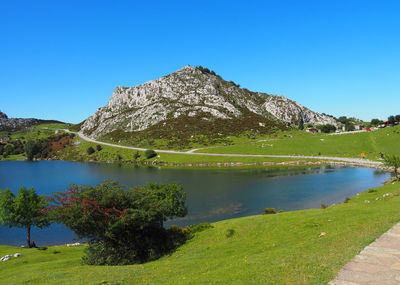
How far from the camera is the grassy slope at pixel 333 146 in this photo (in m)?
150

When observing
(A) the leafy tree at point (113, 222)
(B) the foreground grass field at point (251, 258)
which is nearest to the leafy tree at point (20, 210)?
(B) the foreground grass field at point (251, 258)

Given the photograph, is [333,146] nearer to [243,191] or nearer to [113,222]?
[243,191]

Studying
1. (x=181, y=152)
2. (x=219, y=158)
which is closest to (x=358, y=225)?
(x=219, y=158)

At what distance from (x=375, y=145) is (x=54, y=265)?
7201 inches

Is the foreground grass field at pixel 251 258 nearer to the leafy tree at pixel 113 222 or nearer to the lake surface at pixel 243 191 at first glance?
the leafy tree at pixel 113 222

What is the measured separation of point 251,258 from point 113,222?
52.5ft

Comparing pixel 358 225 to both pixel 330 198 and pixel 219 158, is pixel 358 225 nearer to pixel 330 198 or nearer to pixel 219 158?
pixel 330 198

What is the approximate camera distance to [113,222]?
2653 cm

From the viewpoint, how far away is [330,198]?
6694cm

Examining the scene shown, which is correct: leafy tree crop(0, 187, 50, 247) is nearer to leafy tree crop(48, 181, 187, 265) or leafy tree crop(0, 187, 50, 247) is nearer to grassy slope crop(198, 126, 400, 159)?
leafy tree crop(48, 181, 187, 265)

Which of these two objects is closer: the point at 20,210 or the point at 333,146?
the point at 20,210

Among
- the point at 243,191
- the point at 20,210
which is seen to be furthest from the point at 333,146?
the point at 20,210

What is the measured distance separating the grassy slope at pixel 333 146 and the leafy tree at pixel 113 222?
447 ft

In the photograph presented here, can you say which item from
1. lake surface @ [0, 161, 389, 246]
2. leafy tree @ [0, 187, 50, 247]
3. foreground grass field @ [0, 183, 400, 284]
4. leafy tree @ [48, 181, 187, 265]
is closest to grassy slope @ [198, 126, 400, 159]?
lake surface @ [0, 161, 389, 246]
